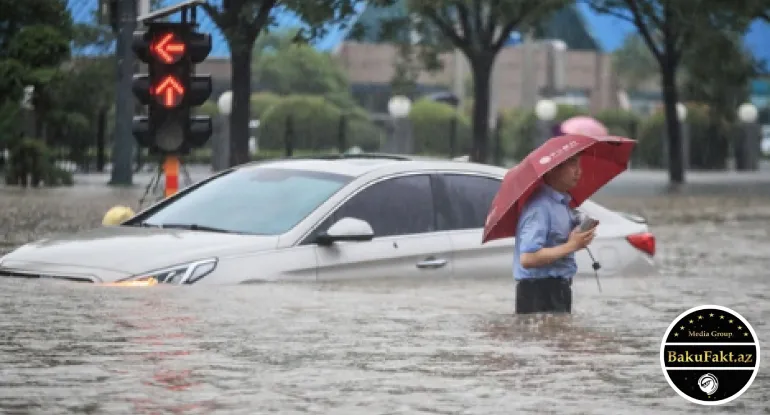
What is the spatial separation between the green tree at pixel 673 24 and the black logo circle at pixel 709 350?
34625 mm

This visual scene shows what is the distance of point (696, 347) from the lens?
710 cm

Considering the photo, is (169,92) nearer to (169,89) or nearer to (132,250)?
(169,89)

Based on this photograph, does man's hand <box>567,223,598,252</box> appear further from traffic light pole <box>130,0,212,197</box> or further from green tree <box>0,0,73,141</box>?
green tree <box>0,0,73,141</box>

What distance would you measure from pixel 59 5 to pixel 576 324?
94.3ft

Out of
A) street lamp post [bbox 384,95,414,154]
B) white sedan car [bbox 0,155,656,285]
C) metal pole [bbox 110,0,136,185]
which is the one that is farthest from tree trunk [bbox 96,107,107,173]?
white sedan car [bbox 0,155,656,285]

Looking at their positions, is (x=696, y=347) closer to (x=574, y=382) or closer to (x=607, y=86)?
(x=574, y=382)

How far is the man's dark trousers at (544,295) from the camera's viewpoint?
36.1 feet

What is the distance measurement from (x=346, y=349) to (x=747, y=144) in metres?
54.1

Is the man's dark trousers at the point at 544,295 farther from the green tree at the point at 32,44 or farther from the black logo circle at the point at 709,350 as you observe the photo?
the green tree at the point at 32,44

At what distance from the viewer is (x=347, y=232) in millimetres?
12781

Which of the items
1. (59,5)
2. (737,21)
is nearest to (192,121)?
(59,5)

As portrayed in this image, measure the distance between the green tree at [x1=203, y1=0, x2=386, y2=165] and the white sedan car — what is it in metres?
19.4

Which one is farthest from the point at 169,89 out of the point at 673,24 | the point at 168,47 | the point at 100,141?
the point at 100,141

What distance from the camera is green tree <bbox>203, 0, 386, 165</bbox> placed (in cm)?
3394
